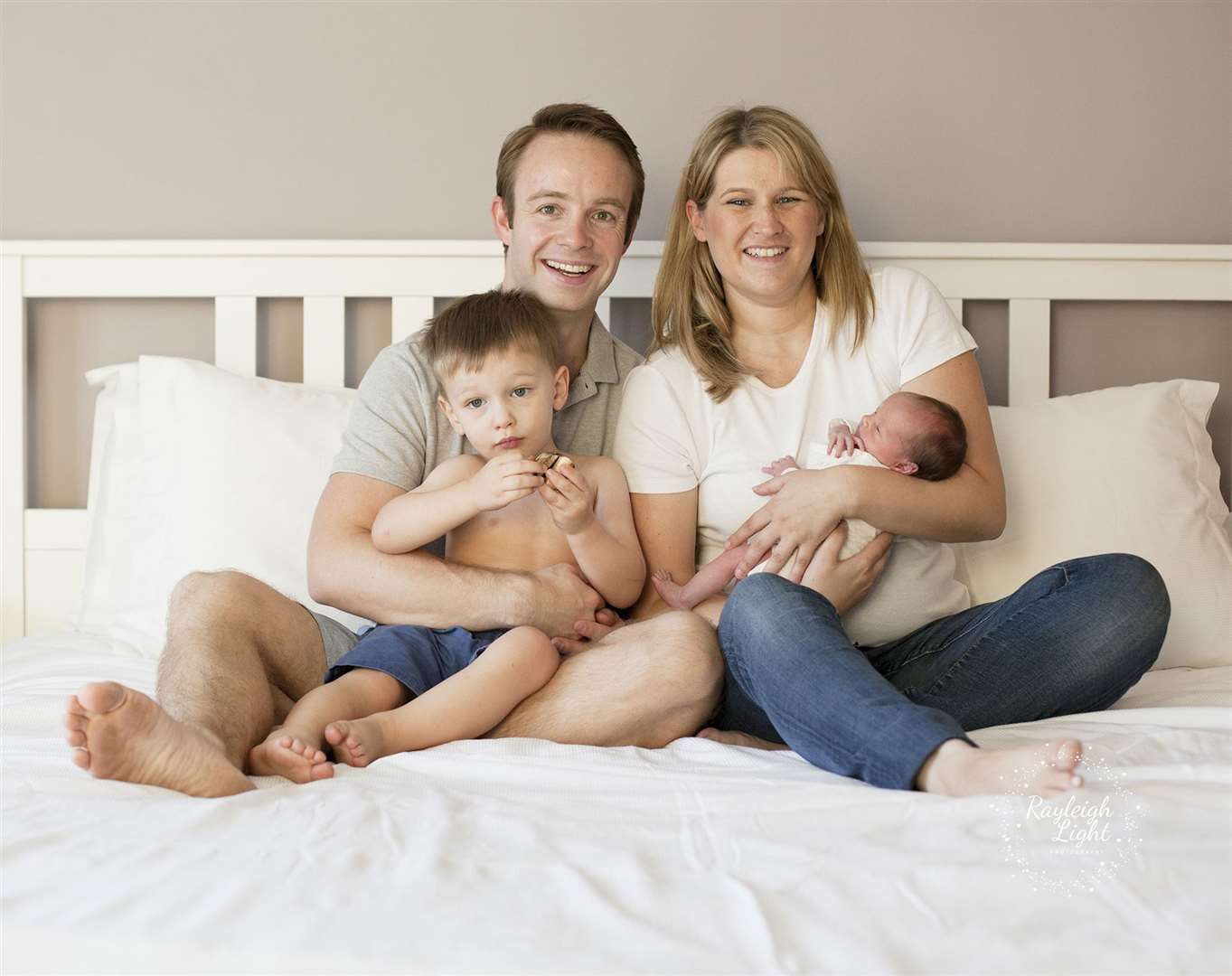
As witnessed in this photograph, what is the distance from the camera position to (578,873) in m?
0.74

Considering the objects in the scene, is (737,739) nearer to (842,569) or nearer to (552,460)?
(842,569)

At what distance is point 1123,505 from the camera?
1.62 meters

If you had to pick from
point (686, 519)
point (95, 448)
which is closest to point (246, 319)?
point (95, 448)

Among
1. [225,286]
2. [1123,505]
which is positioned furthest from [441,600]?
[1123,505]

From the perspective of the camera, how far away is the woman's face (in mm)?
1492

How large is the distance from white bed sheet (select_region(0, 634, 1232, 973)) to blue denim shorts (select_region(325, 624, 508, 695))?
21cm

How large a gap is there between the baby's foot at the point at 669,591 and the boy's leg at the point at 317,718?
38 cm

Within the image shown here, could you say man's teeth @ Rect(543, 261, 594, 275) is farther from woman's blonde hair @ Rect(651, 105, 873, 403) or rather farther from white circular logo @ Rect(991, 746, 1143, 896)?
white circular logo @ Rect(991, 746, 1143, 896)

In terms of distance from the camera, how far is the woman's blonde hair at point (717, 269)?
4.94 feet

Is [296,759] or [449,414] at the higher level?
[449,414]

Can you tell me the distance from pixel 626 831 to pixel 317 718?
1.32 feet

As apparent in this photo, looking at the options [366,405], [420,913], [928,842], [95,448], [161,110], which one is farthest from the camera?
[161,110]

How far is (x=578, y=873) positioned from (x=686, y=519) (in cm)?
79

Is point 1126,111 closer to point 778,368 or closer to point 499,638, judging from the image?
point 778,368
